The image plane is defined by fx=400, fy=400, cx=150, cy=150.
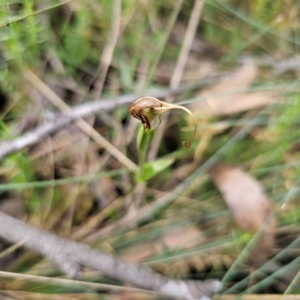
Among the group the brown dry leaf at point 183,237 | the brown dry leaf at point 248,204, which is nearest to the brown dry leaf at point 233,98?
the brown dry leaf at point 248,204

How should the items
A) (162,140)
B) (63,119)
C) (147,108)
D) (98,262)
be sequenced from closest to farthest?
(147,108) → (98,262) → (63,119) → (162,140)

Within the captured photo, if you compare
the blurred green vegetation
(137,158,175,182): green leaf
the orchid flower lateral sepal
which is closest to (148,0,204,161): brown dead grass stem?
the blurred green vegetation

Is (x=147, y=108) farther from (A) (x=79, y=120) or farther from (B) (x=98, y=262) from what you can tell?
(A) (x=79, y=120)

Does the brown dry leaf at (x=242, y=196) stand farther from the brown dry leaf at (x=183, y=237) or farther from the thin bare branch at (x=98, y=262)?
the thin bare branch at (x=98, y=262)

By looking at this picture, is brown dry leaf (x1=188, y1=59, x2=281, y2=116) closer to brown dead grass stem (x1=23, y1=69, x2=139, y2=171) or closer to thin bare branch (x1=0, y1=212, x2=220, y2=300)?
brown dead grass stem (x1=23, y1=69, x2=139, y2=171)

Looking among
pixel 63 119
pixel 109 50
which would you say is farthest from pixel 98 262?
pixel 109 50
